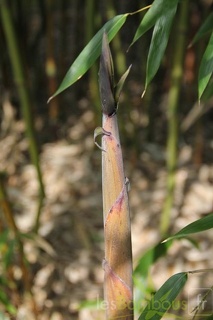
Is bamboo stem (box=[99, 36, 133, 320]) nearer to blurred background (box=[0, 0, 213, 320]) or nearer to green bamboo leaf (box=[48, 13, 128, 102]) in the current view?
green bamboo leaf (box=[48, 13, 128, 102])

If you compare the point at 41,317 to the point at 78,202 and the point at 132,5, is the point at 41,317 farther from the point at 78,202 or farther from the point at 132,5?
the point at 132,5

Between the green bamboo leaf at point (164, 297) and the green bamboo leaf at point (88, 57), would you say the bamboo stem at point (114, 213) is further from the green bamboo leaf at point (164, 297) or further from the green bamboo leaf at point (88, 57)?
the green bamboo leaf at point (88, 57)

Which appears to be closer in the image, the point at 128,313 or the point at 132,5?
the point at 128,313

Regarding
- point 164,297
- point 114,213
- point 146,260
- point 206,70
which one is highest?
point 206,70

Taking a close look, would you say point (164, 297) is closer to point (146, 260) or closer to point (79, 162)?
point (146, 260)

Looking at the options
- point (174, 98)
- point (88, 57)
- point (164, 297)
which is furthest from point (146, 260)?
point (174, 98)

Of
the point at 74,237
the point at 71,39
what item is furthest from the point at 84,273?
the point at 71,39
